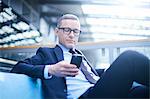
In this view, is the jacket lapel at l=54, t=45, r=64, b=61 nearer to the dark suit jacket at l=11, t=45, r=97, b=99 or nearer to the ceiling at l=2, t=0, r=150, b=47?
the dark suit jacket at l=11, t=45, r=97, b=99

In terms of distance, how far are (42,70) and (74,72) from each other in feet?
0.62

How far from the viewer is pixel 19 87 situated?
126 cm

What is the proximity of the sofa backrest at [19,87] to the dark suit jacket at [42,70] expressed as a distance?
4 cm

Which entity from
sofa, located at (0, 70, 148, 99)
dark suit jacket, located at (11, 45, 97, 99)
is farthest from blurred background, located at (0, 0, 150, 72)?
sofa, located at (0, 70, 148, 99)

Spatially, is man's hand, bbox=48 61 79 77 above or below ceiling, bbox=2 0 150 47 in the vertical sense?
below

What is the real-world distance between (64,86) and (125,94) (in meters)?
0.36

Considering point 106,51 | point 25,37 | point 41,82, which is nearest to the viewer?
point 41,82

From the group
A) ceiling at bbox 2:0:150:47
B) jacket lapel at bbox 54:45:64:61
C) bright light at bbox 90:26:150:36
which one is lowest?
jacket lapel at bbox 54:45:64:61

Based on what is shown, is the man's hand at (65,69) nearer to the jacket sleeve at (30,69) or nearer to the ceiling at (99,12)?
the jacket sleeve at (30,69)

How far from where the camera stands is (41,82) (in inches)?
A: 59.5

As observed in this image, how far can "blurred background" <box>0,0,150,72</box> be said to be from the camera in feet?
7.84

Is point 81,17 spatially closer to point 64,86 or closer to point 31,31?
point 31,31

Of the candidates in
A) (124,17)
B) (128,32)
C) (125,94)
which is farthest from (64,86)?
(128,32)

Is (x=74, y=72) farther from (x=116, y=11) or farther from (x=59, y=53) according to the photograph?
(x=116, y=11)
